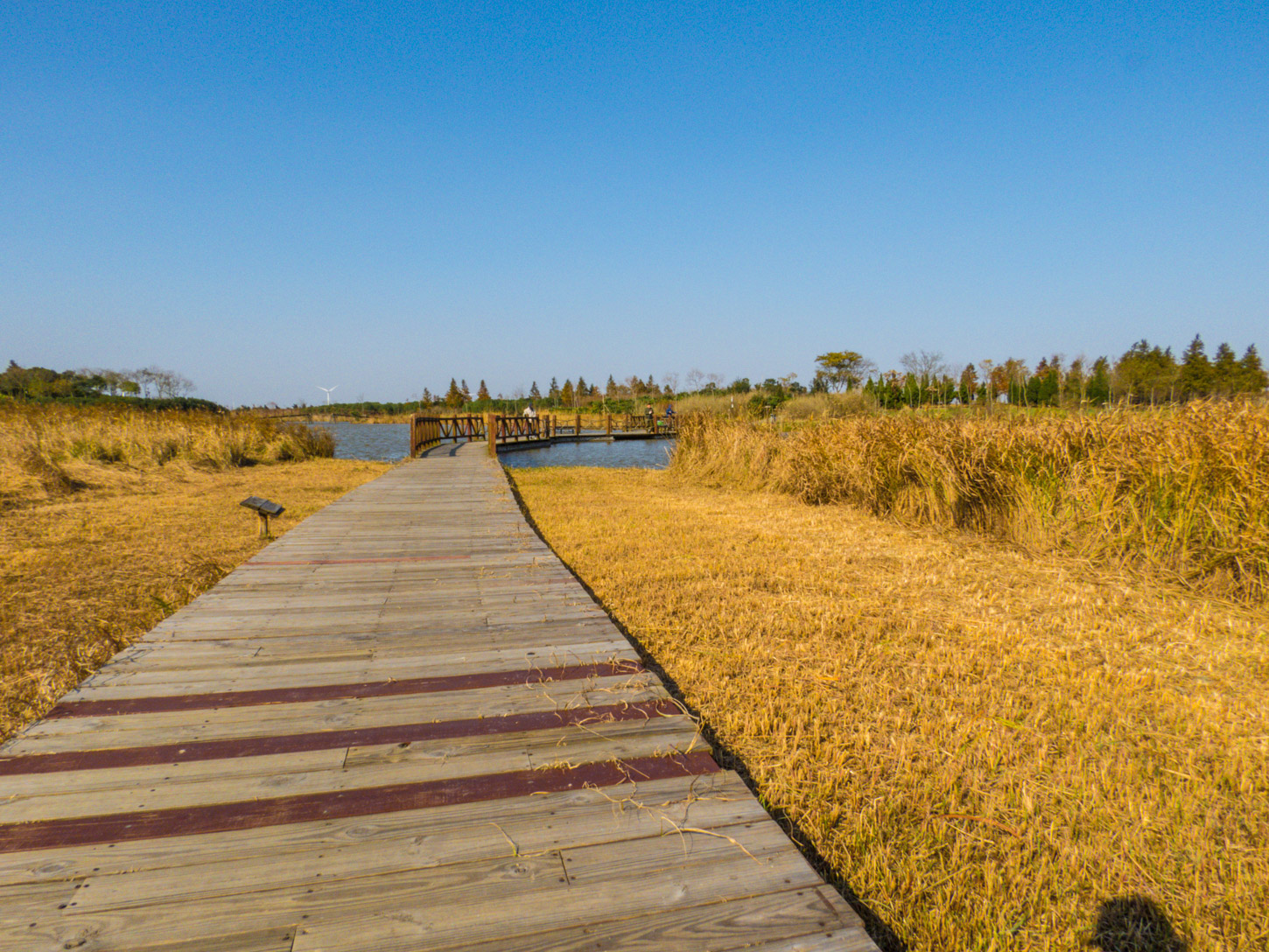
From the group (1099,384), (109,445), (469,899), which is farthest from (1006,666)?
(109,445)

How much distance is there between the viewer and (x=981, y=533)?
5820 mm

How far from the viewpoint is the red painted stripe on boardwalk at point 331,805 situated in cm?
146

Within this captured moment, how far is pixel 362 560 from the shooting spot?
4480 mm

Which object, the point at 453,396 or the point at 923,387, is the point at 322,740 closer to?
the point at 923,387

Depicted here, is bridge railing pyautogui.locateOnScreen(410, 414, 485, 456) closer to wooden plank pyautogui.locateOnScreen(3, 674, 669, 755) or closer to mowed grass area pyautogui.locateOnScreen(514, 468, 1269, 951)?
mowed grass area pyautogui.locateOnScreen(514, 468, 1269, 951)

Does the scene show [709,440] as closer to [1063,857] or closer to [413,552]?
[413,552]

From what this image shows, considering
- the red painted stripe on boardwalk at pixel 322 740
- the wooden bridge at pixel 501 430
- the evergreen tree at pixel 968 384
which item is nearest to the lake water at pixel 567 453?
the wooden bridge at pixel 501 430

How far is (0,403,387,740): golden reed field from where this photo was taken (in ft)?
10.2

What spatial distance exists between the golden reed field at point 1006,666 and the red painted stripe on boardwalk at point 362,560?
1187 mm

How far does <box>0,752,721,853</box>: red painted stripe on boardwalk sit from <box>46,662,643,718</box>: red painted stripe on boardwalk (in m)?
0.66

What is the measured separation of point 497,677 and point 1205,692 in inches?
132

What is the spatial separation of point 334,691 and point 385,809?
0.90 metres

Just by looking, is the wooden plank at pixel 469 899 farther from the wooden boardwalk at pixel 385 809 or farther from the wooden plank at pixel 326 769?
the wooden plank at pixel 326 769

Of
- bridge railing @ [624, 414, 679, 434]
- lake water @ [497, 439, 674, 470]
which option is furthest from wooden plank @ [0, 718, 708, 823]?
bridge railing @ [624, 414, 679, 434]
